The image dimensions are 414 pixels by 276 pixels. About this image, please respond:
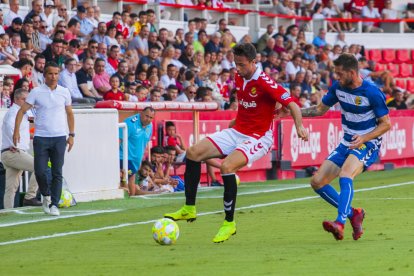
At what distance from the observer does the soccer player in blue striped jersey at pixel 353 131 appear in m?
11.1

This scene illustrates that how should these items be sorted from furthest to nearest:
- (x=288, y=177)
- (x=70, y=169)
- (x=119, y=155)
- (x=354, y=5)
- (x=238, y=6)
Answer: (x=354, y=5) → (x=238, y=6) → (x=288, y=177) → (x=119, y=155) → (x=70, y=169)

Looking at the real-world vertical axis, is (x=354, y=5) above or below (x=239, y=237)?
above

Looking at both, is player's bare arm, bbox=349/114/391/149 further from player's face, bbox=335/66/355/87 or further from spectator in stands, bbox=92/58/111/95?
spectator in stands, bbox=92/58/111/95

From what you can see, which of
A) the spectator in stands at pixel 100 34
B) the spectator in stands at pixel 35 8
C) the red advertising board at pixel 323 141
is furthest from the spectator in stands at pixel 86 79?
the red advertising board at pixel 323 141

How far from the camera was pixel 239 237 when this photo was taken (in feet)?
38.2

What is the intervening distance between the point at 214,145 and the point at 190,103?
29.6ft

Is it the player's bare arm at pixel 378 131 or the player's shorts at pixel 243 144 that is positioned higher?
the player's bare arm at pixel 378 131

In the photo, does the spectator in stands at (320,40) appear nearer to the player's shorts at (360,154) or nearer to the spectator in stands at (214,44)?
the spectator in stands at (214,44)

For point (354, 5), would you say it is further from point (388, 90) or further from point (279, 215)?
point (279, 215)

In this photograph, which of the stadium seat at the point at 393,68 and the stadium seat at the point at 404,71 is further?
the stadium seat at the point at 404,71

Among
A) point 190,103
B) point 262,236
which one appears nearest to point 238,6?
point 190,103

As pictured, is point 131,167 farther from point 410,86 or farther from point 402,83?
point 410,86

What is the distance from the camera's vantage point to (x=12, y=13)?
2253 cm

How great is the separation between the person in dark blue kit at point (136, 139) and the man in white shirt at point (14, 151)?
108 inches
